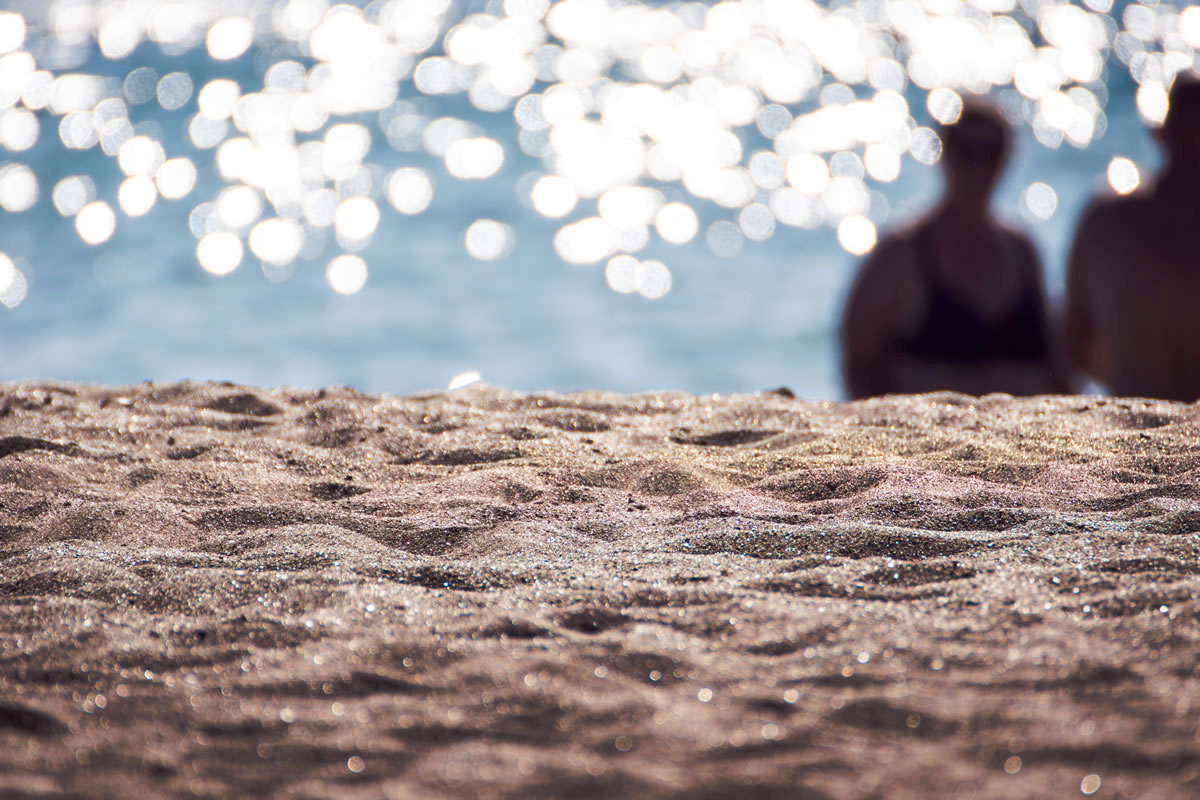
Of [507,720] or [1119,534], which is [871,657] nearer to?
[507,720]

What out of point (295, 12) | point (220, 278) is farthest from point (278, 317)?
point (295, 12)

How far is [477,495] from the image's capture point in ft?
7.72

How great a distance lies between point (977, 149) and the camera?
4473mm

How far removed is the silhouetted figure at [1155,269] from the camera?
4.11m

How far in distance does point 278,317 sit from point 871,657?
9.55 meters

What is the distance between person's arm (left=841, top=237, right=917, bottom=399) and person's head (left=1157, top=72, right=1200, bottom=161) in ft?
3.34

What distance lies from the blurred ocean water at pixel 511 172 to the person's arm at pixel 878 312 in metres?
4.54

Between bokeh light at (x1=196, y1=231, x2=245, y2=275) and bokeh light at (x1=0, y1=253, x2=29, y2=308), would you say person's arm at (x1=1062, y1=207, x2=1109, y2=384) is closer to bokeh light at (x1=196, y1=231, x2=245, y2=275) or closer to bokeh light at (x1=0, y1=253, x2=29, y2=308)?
bokeh light at (x1=196, y1=231, x2=245, y2=275)

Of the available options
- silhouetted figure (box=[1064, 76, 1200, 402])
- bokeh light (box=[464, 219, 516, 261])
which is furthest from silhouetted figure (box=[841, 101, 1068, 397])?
bokeh light (box=[464, 219, 516, 261])

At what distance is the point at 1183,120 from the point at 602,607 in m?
3.39

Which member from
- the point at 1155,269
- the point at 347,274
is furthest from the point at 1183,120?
the point at 347,274

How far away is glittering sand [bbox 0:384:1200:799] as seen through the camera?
52.7 inches

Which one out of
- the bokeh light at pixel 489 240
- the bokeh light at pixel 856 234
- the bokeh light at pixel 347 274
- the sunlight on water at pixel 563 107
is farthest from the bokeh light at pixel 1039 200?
the bokeh light at pixel 347 274

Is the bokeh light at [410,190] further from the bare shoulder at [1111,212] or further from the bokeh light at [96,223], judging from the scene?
the bare shoulder at [1111,212]
